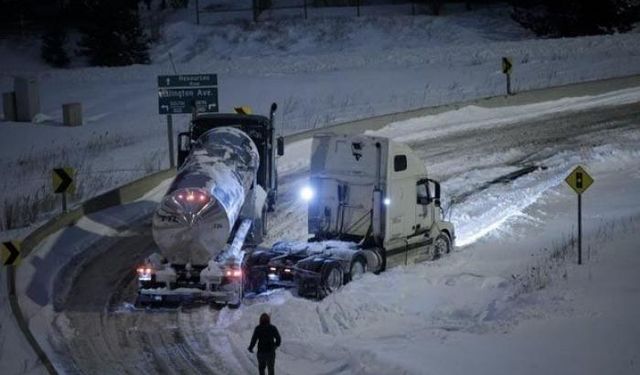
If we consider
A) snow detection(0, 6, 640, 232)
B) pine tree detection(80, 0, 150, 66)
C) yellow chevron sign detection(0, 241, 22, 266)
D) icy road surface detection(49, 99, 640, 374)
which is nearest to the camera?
icy road surface detection(49, 99, 640, 374)

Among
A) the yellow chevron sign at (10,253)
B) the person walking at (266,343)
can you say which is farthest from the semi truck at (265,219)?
the person walking at (266,343)

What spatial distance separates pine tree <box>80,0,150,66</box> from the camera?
5659cm

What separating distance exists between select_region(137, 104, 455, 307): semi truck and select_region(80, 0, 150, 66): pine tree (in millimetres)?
35330

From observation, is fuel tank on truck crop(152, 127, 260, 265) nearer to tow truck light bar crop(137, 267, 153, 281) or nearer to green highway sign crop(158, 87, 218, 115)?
tow truck light bar crop(137, 267, 153, 281)

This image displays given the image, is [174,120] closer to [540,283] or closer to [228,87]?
[228,87]

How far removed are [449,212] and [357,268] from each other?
21.6 feet

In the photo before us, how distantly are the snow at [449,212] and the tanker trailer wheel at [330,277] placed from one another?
0.41 metres

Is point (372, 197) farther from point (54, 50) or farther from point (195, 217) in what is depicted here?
point (54, 50)

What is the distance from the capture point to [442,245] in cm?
2206

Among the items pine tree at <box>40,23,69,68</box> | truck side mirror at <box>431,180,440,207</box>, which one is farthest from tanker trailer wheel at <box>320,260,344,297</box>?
pine tree at <box>40,23,69,68</box>

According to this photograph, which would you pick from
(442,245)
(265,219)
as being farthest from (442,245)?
(265,219)

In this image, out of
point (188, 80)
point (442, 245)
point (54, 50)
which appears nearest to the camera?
point (442, 245)

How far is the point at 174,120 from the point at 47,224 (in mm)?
16372

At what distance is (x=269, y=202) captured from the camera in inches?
960
